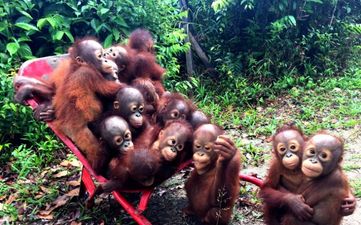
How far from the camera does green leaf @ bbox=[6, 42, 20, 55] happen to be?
5062mm

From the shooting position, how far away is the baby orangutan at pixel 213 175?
10.3ft

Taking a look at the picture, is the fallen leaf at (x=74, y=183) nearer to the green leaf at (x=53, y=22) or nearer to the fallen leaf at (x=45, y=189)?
the fallen leaf at (x=45, y=189)

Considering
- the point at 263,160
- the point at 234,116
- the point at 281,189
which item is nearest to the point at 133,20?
the point at 234,116

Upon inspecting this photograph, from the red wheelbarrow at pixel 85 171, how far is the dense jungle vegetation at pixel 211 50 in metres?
0.73

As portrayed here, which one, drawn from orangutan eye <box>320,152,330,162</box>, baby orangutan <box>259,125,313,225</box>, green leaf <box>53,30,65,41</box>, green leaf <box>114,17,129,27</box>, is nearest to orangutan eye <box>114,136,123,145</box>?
baby orangutan <box>259,125,313,225</box>

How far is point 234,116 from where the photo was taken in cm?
602

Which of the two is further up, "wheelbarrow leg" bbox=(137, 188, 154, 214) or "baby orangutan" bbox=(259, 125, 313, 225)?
"baby orangutan" bbox=(259, 125, 313, 225)

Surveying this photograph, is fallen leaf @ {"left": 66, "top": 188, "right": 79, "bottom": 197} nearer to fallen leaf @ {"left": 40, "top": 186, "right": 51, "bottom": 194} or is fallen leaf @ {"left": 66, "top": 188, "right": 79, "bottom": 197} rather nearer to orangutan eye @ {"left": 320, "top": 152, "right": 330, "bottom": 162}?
fallen leaf @ {"left": 40, "top": 186, "right": 51, "bottom": 194}

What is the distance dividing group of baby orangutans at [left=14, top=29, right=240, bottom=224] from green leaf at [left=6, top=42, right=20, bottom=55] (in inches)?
48.2

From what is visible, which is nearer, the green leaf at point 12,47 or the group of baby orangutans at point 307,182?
the group of baby orangutans at point 307,182

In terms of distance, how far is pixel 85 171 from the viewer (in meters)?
3.87

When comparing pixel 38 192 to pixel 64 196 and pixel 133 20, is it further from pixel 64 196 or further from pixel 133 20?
pixel 133 20

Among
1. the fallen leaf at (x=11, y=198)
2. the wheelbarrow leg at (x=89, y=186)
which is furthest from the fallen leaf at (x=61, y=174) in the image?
the wheelbarrow leg at (x=89, y=186)

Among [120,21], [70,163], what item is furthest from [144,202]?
[120,21]
